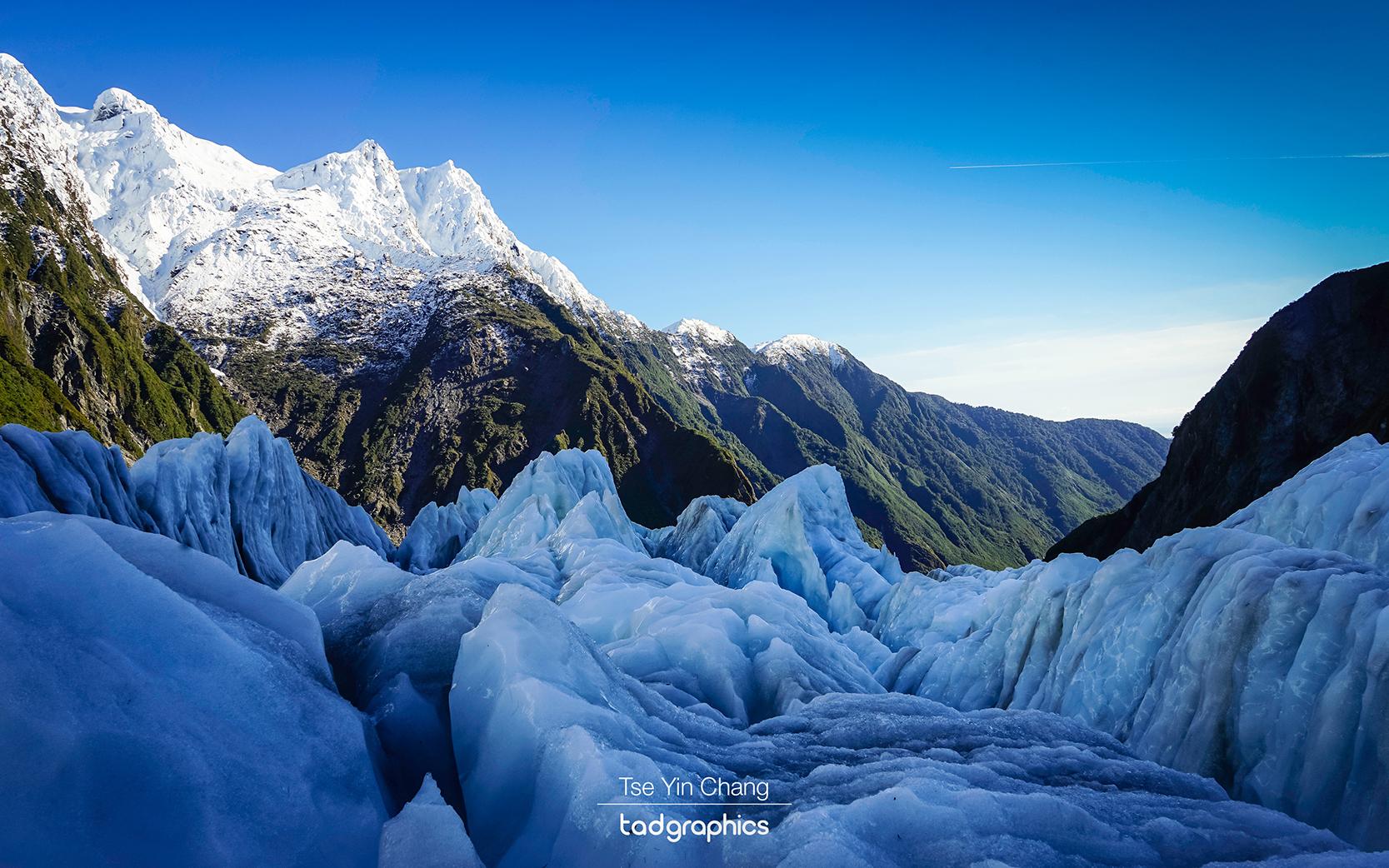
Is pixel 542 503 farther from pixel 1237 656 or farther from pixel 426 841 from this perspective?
pixel 426 841

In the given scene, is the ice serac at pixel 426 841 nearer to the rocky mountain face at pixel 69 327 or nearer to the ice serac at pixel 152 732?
the ice serac at pixel 152 732

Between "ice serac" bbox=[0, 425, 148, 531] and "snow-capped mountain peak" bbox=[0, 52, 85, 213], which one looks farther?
"snow-capped mountain peak" bbox=[0, 52, 85, 213]

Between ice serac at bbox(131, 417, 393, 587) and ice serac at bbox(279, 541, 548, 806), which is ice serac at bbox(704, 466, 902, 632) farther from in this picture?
ice serac at bbox(131, 417, 393, 587)

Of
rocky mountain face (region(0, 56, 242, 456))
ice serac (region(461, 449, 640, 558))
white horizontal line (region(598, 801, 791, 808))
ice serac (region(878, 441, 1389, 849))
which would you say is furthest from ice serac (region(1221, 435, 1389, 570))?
rocky mountain face (region(0, 56, 242, 456))

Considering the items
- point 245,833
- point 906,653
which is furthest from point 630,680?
point 906,653

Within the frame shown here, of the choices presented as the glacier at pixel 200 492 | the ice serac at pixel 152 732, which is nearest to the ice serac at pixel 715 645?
the ice serac at pixel 152 732

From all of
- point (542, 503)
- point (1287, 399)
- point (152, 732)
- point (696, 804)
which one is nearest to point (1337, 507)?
point (696, 804)
